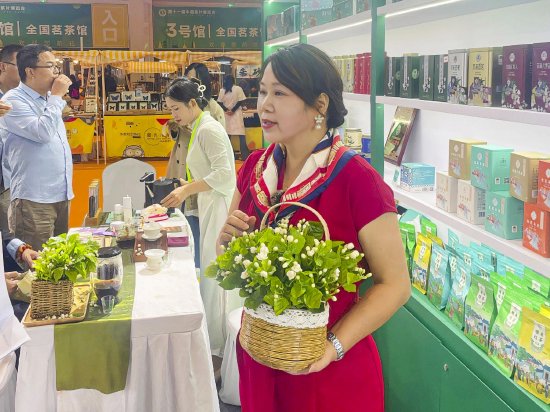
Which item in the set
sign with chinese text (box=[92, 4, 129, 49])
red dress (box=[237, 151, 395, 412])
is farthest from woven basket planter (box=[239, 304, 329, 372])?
sign with chinese text (box=[92, 4, 129, 49])

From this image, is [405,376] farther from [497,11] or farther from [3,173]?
[3,173]

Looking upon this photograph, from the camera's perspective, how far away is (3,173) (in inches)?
193

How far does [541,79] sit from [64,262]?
1.69 meters

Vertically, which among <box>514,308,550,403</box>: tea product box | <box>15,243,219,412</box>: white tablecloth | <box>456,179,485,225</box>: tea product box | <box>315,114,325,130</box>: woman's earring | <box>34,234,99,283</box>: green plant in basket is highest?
<box>315,114,325,130</box>: woman's earring

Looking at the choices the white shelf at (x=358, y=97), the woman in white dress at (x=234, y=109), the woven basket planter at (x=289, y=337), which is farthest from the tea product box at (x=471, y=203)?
the woman in white dress at (x=234, y=109)

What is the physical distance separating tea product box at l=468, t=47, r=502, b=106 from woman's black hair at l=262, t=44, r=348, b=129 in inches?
26.7

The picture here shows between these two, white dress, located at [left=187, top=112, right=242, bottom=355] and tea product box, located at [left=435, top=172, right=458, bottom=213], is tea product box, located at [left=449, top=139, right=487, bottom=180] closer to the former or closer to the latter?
tea product box, located at [left=435, top=172, right=458, bottom=213]

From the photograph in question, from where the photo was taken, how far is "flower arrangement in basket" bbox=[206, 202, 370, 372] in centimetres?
133

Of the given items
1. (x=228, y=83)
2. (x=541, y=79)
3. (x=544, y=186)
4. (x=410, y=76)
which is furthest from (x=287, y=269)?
(x=228, y=83)

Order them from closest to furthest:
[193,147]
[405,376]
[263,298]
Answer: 1. [263,298]
2. [405,376]
3. [193,147]

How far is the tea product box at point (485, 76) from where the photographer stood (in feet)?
6.78

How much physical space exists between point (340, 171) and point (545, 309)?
0.80 metres

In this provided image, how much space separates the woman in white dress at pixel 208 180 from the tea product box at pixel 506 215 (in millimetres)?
2246

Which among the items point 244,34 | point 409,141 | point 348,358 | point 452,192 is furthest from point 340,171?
point 244,34
